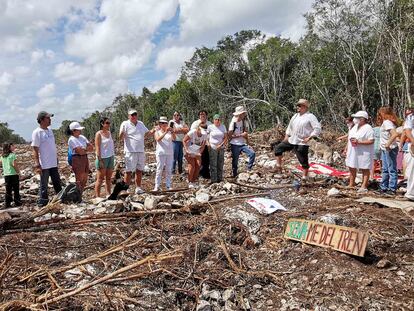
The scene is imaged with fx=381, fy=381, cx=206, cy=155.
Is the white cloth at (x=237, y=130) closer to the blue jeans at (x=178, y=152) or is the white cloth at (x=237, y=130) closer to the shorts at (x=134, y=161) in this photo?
the blue jeans at (x=178, y=152)

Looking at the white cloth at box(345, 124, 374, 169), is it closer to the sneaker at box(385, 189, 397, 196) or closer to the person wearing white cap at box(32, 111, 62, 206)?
the sneaker at box(385, 189, 397, 196)

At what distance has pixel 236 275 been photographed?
354 centimetres

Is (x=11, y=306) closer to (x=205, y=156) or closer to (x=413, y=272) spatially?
(x=413, y=272)

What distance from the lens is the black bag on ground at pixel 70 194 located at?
565 cm

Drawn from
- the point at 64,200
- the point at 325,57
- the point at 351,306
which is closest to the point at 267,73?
the point at 325,57

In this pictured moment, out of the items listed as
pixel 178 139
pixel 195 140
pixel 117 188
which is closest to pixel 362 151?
pixel 195 140

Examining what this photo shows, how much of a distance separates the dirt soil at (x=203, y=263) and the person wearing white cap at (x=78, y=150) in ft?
4.75

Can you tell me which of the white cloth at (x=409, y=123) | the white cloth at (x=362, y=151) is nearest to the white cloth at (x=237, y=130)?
the white cloth at (x=362, y=151)

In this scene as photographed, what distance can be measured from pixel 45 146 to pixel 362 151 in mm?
4840

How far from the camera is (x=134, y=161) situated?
20.6ft

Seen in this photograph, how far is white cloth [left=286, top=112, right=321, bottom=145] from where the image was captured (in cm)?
639

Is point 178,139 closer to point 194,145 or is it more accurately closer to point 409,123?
point 194,145

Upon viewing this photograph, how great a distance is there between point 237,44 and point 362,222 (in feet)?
108

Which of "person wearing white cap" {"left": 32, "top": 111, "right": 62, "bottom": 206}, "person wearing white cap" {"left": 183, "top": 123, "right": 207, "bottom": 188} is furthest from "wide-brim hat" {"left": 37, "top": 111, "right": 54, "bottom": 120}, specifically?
"person wearing white cap" {"left": 183, "top": 123, "right": 207, "bottom": 188}
